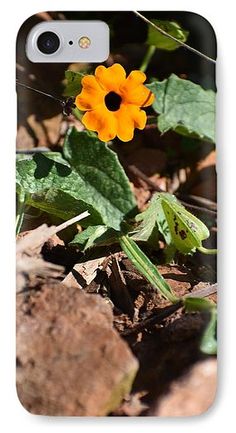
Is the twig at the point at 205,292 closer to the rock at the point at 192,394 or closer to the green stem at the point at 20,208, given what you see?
the rock at the point at 192,394

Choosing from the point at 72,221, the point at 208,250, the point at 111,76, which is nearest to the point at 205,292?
the point at 208,250

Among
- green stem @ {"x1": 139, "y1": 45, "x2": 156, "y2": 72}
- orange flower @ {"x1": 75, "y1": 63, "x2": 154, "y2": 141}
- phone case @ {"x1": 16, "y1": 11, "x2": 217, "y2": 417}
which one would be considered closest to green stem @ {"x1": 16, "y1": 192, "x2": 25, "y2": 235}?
phone case @ {"x1": 16, "y1": 11, "x2": 217, "y2": 417}

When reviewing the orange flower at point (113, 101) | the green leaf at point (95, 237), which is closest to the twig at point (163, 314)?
the green leaf at point (95, 237)

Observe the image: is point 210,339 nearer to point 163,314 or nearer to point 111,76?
point 163,314

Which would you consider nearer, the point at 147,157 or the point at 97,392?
the point at 97,392
